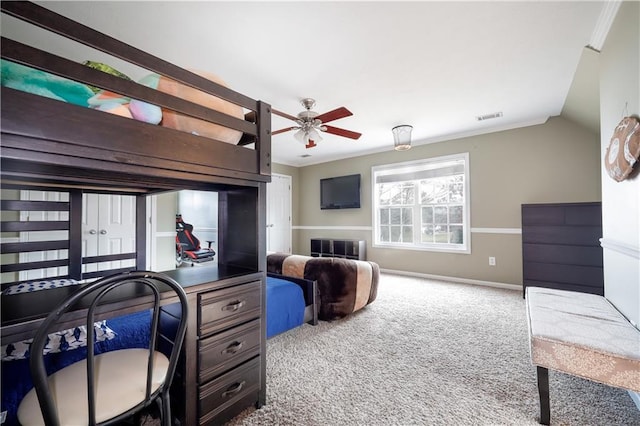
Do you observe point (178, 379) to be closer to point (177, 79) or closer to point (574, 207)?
point (177, 79)

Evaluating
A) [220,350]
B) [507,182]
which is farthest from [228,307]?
[507,182]

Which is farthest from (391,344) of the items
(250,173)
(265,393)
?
(250,173)

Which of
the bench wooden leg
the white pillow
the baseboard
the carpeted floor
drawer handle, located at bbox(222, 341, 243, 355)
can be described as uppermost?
the white pillow

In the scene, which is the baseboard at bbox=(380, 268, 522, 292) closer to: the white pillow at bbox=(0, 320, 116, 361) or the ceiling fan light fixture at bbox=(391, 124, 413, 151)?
the ceiling fan light fixture at bbox=(391, 124, 413, 151)

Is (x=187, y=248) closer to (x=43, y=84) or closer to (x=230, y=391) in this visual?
(x=230, y=391)

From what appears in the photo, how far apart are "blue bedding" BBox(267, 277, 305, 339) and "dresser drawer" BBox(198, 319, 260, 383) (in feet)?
2.37

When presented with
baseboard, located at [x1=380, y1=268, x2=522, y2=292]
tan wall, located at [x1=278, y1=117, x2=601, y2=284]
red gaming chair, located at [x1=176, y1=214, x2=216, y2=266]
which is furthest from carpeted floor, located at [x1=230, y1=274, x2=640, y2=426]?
red gaming chair, located at [x1=176, y1=214, x2=216, y2=266]

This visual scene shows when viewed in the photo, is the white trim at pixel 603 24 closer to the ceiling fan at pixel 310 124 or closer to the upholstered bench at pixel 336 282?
the ceiling fan at pixel 310 124

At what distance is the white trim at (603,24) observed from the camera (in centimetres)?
162

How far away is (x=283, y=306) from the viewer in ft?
7.30

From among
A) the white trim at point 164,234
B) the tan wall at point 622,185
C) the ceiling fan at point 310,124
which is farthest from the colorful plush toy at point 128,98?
the white trim at point 164,234

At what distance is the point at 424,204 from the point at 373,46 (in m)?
3.19

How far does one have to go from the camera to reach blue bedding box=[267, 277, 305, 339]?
84.4 inches

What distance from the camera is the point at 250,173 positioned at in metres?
1.35
